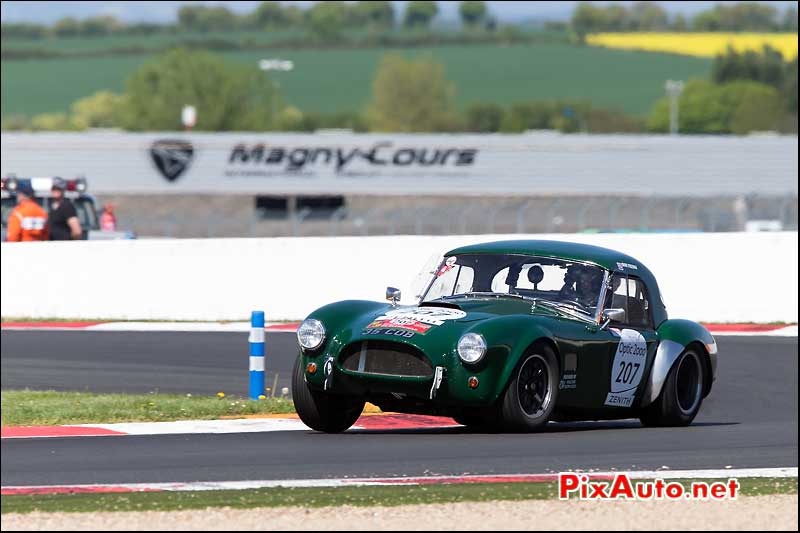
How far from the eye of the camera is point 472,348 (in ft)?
31.8

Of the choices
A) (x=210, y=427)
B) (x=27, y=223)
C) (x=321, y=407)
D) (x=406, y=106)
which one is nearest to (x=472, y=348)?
(x=321, y=407)

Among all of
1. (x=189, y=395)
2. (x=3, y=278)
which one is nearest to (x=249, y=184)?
(x=3, y=278)

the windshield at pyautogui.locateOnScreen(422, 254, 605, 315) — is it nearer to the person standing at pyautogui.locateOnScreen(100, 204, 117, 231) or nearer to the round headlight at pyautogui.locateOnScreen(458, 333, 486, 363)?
the round headlight at pyautogui.locateOnScreen(458, 333, 486, 363)

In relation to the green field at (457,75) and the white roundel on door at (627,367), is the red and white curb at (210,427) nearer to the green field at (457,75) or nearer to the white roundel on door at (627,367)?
the white roundel on door at (627,367)

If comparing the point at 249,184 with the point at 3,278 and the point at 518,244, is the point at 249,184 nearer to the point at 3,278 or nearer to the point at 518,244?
the point at 3,278

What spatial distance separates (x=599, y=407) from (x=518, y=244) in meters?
1.41

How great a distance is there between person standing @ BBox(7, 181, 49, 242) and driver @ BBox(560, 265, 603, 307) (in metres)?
13.5

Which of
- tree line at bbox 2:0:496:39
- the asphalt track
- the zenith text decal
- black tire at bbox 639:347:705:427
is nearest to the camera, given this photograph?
the asphalt track

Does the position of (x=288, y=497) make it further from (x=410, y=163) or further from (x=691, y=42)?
(x=691, y=42)

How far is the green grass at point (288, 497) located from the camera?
7.34 metres

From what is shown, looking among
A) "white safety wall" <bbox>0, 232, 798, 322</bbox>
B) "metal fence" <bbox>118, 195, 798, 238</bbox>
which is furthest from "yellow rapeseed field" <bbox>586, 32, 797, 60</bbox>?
"white safety wall" <bbox>0, 232, 798, 322</bbox>

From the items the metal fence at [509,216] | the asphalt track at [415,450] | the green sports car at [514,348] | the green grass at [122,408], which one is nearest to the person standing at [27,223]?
the asphalt track at [415,450]

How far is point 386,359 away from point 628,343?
2.05 meters

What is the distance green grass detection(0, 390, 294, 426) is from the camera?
11.7 metres
